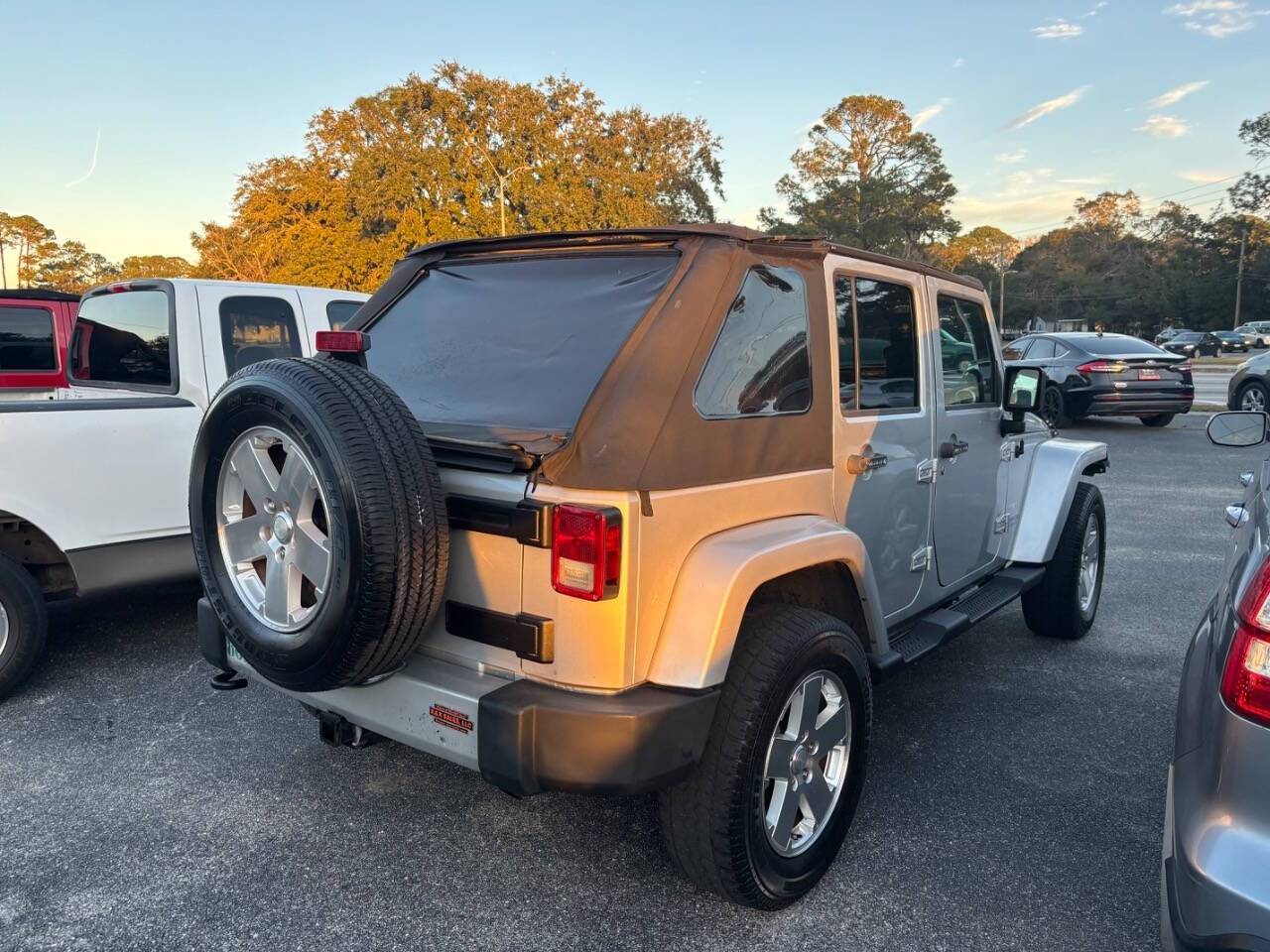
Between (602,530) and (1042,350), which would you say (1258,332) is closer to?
(1042,350)

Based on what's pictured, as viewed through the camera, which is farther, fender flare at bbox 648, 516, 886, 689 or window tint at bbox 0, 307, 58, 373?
window tint at bbox 0, 307, 58, 373

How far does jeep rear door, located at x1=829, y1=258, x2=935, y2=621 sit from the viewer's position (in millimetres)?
3051

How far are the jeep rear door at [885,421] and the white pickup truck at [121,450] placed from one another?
3.25m

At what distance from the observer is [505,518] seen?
2281 mm

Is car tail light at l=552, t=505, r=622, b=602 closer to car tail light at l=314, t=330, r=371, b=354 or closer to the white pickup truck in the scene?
car tail light at l=314, t=330, r=371, b=354

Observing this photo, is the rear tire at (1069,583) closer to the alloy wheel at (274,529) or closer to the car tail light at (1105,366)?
the alloy wheel at (274,529)

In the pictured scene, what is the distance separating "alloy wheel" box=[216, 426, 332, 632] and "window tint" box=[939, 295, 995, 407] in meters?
2.63

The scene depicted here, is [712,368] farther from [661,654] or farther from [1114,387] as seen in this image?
[1114,387]

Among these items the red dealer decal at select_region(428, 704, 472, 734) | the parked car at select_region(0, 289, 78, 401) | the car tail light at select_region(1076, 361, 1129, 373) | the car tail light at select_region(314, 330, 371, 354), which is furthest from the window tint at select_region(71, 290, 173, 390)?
the car tail light at select_region(1076, 361, 1129, 373)

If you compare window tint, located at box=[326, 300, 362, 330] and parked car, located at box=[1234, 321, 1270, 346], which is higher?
parked car, located at box=[1234, 321, 1270, 346]

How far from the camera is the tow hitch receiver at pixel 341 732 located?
9.12 ft

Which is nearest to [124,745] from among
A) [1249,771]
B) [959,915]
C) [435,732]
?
[435,732]

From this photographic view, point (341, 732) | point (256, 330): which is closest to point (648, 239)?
point (341, 732)

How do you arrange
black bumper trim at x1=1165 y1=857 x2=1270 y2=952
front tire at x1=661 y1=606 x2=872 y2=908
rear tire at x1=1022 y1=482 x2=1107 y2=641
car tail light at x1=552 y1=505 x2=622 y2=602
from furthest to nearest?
rear tire at x1=1022 y1=482 x2=1107 y2=641, front tire at x1=661 y1=606 x2=872 y2=908, car tail light at x1=552 y1=505 x2=622 y2=602, black bumper trim at x1=1165 y1=857 x2=1270 y2=952
